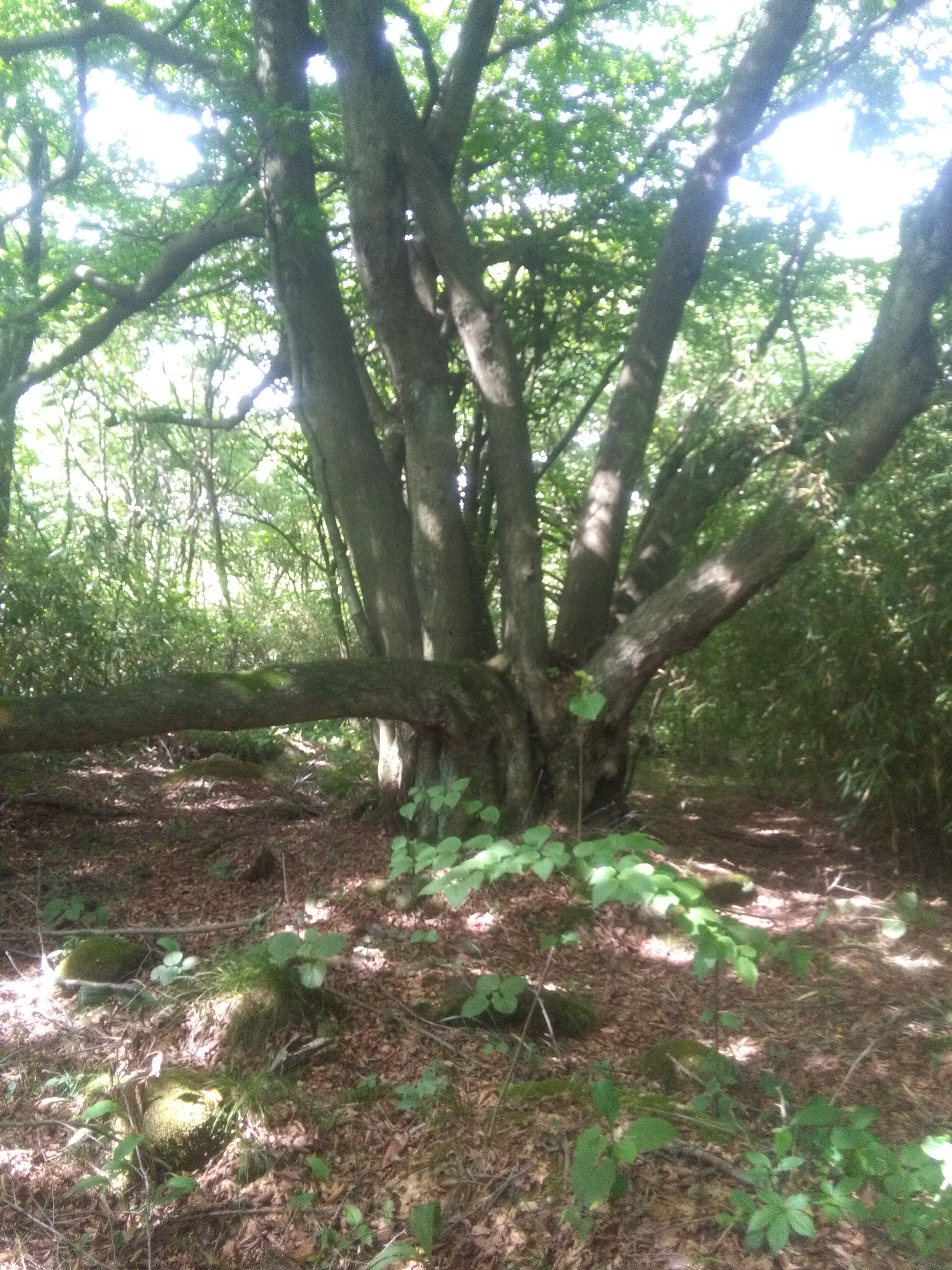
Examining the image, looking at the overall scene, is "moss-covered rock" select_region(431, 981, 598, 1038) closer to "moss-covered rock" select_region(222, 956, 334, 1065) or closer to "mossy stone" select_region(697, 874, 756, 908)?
"moss-covered rock" select_region(222, 956, 334, 1065)

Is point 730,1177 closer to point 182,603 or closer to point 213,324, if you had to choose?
point 182,603

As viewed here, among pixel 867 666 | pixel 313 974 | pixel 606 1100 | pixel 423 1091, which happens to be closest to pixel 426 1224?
pixel 606 1100

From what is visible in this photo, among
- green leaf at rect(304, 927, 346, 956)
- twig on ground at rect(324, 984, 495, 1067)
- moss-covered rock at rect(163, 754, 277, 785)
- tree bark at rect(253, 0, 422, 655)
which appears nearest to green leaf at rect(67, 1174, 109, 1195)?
green leaf at rect(304, 927, 346, 956)

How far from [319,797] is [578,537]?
267cm

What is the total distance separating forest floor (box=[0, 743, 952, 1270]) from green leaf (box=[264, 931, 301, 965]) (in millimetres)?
446

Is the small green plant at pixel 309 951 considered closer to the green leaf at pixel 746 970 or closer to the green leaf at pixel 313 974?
the green leaf at pixel 313 974

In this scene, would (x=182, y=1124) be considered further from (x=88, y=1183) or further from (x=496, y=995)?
(x=496, y=995)

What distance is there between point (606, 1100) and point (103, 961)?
2.62 metres

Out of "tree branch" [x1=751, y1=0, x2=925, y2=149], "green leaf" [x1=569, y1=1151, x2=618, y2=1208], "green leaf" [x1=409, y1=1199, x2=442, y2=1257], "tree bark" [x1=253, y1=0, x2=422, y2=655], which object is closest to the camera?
"green leaf" [x1=569, y1=1151, x2=618, y2=1208]

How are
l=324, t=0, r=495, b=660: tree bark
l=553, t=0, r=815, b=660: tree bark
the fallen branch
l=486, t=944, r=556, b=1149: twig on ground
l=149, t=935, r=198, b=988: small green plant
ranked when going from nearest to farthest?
l=486, t=944, r=556, b=1149: twig on ground, l=149, t=935, r=198, b=988: small green plant, the fallen branch, l=324, t=0, r=495, b=660: tree bark, l=553, t=0, r=815, b=660: tree bark

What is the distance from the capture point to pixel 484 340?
6.04 m

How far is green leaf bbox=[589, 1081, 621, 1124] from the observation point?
273 cm

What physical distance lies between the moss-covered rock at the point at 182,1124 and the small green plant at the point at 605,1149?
4.29 feet

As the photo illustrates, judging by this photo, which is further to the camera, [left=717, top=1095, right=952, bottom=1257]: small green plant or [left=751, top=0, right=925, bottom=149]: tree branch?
[left=751, top=0, right=925, bottom=149]: tree branch
